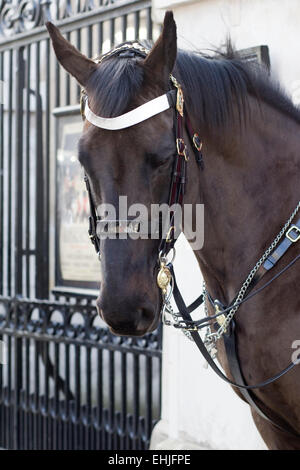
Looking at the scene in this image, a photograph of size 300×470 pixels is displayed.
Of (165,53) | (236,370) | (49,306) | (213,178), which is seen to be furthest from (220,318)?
(49,306)

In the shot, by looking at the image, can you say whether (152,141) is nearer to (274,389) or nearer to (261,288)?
(261,288)

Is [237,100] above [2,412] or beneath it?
above

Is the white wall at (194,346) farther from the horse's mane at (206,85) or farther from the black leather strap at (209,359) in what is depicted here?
the black leather strap at (209,359)

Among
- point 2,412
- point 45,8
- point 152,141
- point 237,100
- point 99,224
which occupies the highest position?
point 45,8

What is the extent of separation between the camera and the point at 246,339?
2.20 m

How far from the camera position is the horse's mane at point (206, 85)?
1.94 meters

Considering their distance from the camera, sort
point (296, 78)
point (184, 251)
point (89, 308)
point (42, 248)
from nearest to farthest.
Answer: point (296, 78) < point (184, 251) < point (89, 308) < point (42, 248)

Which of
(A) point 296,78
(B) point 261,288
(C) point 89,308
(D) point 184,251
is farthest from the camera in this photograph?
(C) point 89,308

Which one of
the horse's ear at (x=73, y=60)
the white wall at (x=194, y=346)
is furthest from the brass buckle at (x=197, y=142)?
the white wall at (x=194, y=346)

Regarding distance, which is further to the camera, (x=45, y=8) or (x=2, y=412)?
(x=2, y=412)

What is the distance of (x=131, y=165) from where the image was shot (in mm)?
1871

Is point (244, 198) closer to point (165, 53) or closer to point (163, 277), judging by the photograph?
point (163, 277)
